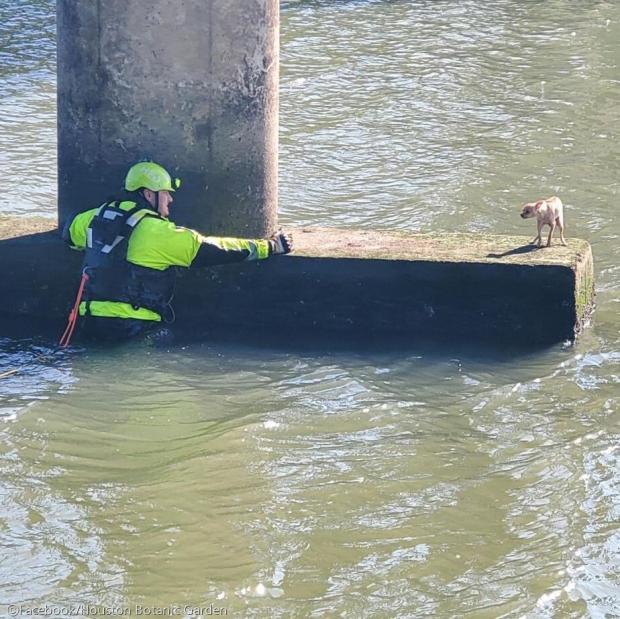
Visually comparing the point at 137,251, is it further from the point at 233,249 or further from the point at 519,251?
the point at 519,251

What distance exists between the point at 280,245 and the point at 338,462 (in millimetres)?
1802

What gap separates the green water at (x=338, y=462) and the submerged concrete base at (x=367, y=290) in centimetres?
19

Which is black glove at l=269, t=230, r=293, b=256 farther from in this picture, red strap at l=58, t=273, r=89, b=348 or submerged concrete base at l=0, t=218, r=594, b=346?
red strap at l=58, t=273, r=89, b=348

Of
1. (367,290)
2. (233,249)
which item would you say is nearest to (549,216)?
(367,290)

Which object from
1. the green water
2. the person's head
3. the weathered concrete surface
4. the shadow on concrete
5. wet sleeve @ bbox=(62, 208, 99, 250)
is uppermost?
the weathered concrete surface

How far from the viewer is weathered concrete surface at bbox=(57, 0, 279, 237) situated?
312 inches

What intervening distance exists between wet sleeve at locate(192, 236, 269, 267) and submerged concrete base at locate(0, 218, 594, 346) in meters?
0.26

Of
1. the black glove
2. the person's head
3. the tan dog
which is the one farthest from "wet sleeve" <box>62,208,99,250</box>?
the tan dog

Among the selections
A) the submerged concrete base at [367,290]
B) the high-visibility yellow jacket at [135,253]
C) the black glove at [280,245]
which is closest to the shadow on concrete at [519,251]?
the submerged concrete base at [367,290]

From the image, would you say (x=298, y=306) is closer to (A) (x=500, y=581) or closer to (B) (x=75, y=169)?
(B) (x=75, y=169)

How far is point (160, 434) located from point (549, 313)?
258 cm

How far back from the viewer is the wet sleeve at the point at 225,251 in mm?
7996

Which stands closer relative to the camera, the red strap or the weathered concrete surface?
the weathered concrete surface

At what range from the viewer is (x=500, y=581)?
19.3 ft
